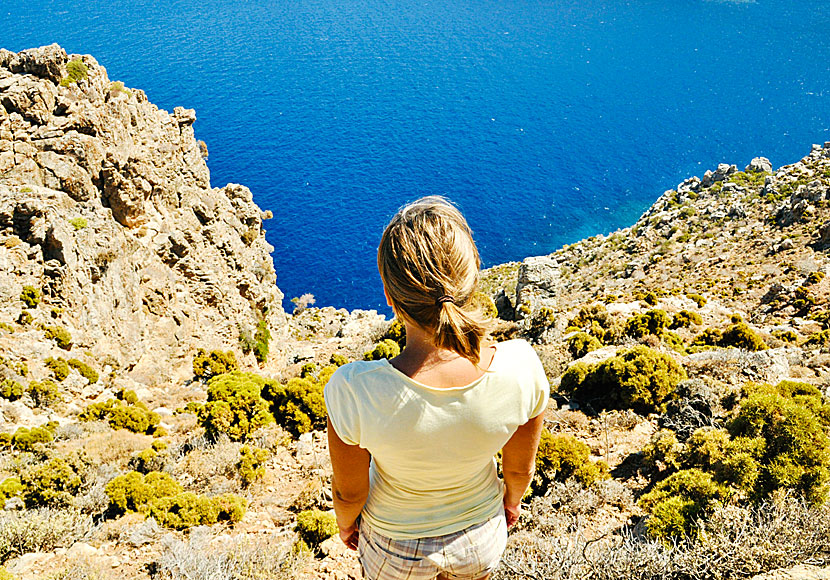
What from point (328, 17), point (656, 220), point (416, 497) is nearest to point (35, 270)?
point (416, 497)

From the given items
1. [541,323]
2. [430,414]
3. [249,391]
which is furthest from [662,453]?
[541,323]

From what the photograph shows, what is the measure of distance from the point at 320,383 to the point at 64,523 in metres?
5.38

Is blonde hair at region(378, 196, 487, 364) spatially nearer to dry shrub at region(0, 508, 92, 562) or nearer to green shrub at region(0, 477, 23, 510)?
dry shrub at region(0, 508, 92, 562)

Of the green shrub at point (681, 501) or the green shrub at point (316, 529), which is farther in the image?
the green shrub at point (316, 529)

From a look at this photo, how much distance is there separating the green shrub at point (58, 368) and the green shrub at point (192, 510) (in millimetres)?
8385

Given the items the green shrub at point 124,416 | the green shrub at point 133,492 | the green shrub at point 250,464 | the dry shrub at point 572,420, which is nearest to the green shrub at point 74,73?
the green shrub at point 124,416

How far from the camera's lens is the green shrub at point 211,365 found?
18.2 metres

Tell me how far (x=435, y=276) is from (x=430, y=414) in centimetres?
61

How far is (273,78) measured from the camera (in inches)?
3177

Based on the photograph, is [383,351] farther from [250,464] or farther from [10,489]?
[10,489]

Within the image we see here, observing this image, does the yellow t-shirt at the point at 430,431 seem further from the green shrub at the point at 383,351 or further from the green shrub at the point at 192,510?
the green shrub at the point at 383,351

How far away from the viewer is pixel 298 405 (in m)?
10.9

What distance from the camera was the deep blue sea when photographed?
56500 millimetres

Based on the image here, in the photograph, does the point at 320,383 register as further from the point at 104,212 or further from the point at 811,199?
the point at 811,199
